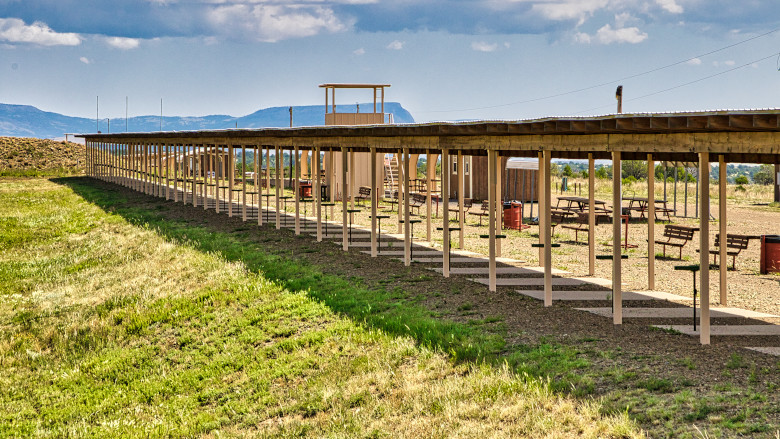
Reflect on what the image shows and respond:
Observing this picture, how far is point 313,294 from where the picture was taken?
47.1 feet

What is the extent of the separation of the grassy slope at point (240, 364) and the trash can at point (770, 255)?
792 cm

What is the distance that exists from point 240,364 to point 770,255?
10.9 meters

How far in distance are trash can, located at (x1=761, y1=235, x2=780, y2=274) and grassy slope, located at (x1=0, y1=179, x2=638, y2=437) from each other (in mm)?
7919

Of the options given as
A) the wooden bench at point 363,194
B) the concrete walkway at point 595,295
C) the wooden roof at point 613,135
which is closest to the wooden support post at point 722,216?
the wooden roof at point 613,135

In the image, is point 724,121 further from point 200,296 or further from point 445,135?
point 200,296

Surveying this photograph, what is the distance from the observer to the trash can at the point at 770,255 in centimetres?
1541

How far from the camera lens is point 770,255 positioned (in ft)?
50.9

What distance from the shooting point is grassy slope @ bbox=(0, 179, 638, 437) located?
8.94 m

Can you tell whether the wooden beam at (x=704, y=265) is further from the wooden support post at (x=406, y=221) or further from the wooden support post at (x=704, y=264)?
the wooden support post at (x=406, y=221)

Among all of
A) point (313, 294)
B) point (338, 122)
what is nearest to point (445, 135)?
point (313, 294)

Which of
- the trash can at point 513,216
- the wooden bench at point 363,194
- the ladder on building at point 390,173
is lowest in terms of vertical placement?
the trash can at point 513,216

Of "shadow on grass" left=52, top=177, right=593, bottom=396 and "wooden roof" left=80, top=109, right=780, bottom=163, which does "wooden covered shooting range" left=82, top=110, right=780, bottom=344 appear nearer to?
"wooden roof" left=80, top=109, right=780, bottom=163

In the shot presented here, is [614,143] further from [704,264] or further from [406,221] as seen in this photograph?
[406,221]

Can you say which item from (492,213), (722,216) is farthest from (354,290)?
(722,216)
